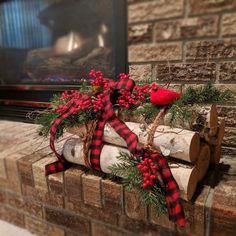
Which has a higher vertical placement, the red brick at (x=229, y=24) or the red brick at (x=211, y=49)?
the red brick at (x=229, y=24)

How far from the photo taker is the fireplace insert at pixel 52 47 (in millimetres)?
1274

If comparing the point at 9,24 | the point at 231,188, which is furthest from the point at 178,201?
the point at 9,24

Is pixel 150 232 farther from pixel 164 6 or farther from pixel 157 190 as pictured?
pixel 164 6

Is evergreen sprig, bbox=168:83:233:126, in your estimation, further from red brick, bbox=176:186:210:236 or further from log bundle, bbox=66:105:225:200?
red brick, bbox=176:186:210:236

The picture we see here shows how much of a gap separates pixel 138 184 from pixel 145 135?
0.46ft

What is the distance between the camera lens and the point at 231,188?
28.8 inches

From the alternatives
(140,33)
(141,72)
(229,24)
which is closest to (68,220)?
(141,72)

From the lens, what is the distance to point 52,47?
60.6 inches

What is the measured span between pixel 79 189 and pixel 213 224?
0.43 metres

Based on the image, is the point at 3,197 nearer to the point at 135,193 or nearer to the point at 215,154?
the point at 135,193

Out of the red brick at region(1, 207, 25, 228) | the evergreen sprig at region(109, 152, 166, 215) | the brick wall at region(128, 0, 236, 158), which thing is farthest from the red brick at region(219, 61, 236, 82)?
the red brick at region(1, 207, 25, 228)

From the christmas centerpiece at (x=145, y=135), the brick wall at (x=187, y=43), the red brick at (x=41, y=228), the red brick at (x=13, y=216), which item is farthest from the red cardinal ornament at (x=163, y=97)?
the red brick at (x=13, y=216)

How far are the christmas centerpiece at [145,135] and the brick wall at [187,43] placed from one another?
0.75ft

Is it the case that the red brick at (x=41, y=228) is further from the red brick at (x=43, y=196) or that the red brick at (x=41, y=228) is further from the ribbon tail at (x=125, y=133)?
the ribbon tail at (x=125, y=133)
